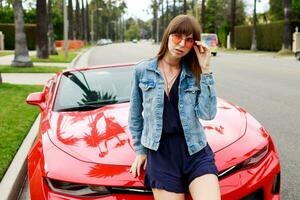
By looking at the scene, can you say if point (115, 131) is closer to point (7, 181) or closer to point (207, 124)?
point (207, 124)

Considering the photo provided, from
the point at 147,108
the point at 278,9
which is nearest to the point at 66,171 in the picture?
the point at 147,108

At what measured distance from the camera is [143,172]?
3.06m

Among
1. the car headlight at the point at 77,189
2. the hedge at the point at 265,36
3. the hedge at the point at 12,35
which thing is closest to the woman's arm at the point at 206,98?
the car headlight at the point at 77,189

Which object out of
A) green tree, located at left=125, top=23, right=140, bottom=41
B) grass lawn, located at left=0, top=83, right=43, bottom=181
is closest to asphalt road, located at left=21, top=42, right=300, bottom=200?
grass lawn, located at left=0, top=83, right=43, bottom=181

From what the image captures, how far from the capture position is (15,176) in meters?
5.02

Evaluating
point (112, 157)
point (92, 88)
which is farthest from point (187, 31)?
point (92, 88)

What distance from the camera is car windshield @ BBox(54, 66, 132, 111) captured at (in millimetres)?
4762

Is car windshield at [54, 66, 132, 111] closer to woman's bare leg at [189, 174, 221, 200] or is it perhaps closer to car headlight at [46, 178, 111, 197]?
car headlight at [46, 178, 111, 197]

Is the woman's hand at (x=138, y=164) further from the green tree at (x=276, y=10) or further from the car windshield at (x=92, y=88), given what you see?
the green tree at (x=276, y=10)

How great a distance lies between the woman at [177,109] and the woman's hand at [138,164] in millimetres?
71

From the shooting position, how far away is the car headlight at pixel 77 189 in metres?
3.03

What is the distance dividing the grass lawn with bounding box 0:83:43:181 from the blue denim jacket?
2.67 metres

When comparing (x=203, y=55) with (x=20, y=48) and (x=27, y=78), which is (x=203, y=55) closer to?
(x=27, y=78)

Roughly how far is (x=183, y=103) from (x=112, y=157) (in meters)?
0.68
